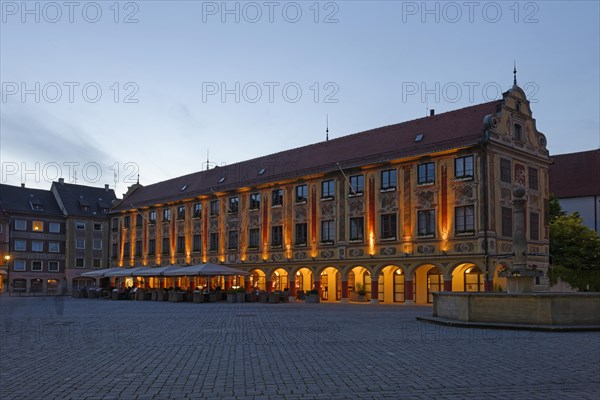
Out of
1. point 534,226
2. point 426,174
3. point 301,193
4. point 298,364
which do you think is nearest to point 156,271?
point 301,193

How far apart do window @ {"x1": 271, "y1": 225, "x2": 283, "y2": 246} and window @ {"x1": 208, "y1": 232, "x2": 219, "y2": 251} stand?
677cm

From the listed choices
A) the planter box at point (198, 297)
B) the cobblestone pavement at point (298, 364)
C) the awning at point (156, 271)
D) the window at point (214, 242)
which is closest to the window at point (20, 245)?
the window at point (214, 242)

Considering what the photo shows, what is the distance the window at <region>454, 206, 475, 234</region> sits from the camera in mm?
35812

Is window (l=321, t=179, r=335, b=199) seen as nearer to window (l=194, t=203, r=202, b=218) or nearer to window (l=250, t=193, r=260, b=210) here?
window (l=250, t=193, r=260, b=210)

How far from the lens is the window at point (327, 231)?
43.2 m

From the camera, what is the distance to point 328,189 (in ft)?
144

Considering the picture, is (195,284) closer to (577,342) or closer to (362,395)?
(577,342)

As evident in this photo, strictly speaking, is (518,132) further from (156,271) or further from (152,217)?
(152,217)

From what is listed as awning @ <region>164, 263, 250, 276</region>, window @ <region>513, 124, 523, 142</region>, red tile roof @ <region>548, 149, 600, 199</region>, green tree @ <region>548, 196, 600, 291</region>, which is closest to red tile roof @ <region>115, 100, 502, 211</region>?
window @ <region>513, 124, 523, 142</region>

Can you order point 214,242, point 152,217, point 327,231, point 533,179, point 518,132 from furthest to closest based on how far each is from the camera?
1. point 152,217
2. point 214,242
3. point 327,231
4. point 533,179
5. point 518,132

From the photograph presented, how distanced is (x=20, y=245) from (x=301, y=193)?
1665 inches

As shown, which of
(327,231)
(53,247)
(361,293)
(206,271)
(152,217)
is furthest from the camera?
(53,247)

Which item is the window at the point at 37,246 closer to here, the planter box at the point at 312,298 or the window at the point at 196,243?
the window at the point at 196,243

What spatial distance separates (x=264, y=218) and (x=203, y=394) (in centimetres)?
4019
